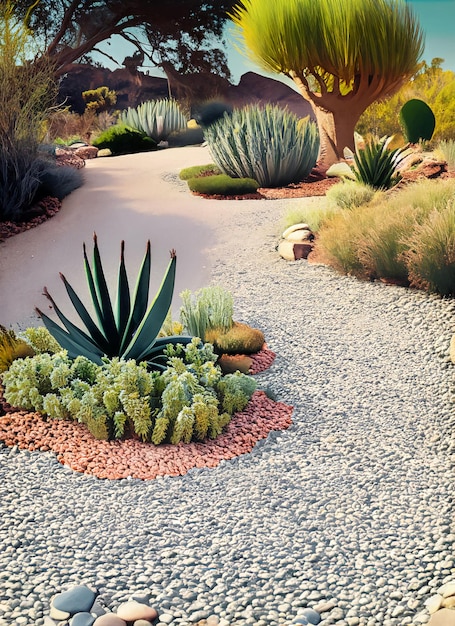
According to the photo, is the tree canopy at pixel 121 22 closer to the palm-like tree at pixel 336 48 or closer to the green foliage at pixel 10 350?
the palm-like tree at pixel 336 48

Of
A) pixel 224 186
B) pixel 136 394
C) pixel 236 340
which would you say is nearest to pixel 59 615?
pixel 136 394

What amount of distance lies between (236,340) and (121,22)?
749 inches

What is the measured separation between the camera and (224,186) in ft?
40.1

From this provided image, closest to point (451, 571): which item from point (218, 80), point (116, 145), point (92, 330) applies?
point (92, 330)

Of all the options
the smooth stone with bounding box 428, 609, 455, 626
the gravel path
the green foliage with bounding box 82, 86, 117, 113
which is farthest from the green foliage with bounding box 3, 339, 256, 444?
the green foliage with bounding box 82, 86, 117, 113

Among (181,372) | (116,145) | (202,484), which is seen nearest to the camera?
(202,484)

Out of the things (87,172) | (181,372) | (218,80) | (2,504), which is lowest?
(2,504)

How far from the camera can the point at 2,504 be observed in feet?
14.5

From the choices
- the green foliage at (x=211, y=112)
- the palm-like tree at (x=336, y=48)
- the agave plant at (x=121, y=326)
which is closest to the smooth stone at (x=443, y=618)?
the agave plant at (x=121, y=326)

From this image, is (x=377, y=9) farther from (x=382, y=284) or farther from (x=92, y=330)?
(x=92, y=330)

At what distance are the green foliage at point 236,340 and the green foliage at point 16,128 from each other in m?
5.74

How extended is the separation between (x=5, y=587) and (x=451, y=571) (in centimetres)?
210

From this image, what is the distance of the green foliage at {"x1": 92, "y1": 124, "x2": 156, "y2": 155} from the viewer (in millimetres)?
18453

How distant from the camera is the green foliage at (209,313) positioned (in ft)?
21.5
